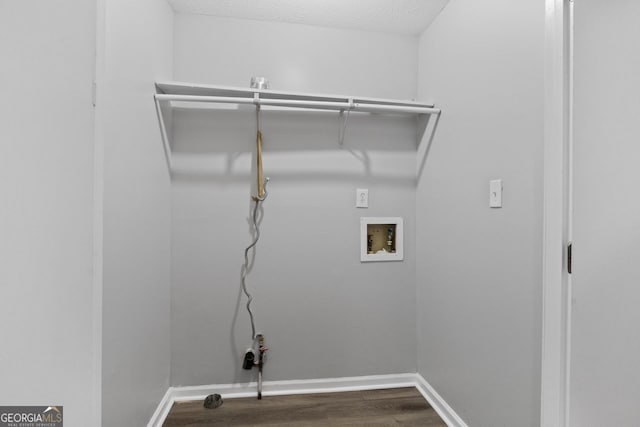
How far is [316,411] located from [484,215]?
1.41 metres

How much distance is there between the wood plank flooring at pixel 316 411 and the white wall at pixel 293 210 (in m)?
0.14

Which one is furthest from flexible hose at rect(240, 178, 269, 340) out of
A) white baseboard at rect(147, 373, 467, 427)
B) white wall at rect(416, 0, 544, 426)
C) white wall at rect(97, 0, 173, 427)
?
white wall at rect(416, 0, 544, 426)

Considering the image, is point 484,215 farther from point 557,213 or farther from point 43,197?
point 43,197

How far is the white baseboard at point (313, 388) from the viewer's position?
1.60 metres

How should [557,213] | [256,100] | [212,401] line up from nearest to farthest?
[557,213] < [256,100] < [212,401]

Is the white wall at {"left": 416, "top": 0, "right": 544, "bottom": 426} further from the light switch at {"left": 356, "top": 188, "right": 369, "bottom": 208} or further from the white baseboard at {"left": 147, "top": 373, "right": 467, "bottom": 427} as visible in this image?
the light switch at {"left": 356, "top": 188, "right": 369, "bottom": 208}

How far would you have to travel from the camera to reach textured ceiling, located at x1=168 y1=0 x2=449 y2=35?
158 cm

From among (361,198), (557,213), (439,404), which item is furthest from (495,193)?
(439,404)

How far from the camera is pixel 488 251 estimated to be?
1.25 metres

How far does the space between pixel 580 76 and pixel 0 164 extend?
1596 mm

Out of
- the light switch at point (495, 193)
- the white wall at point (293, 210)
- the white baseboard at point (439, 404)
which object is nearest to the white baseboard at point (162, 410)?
the white wall at point (293, 210)

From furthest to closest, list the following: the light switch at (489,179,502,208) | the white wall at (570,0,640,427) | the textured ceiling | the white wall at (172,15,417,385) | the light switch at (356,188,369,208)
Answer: the light switch at (356,188,369,208), the white wall at (172,15,417,385), the textured ceiling, the light switch at (489,179,502,208), the white wall at (570,0,640,427)

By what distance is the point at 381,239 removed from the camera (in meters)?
1.88

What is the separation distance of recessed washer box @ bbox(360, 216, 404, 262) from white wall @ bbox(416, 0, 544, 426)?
0.16 meters
